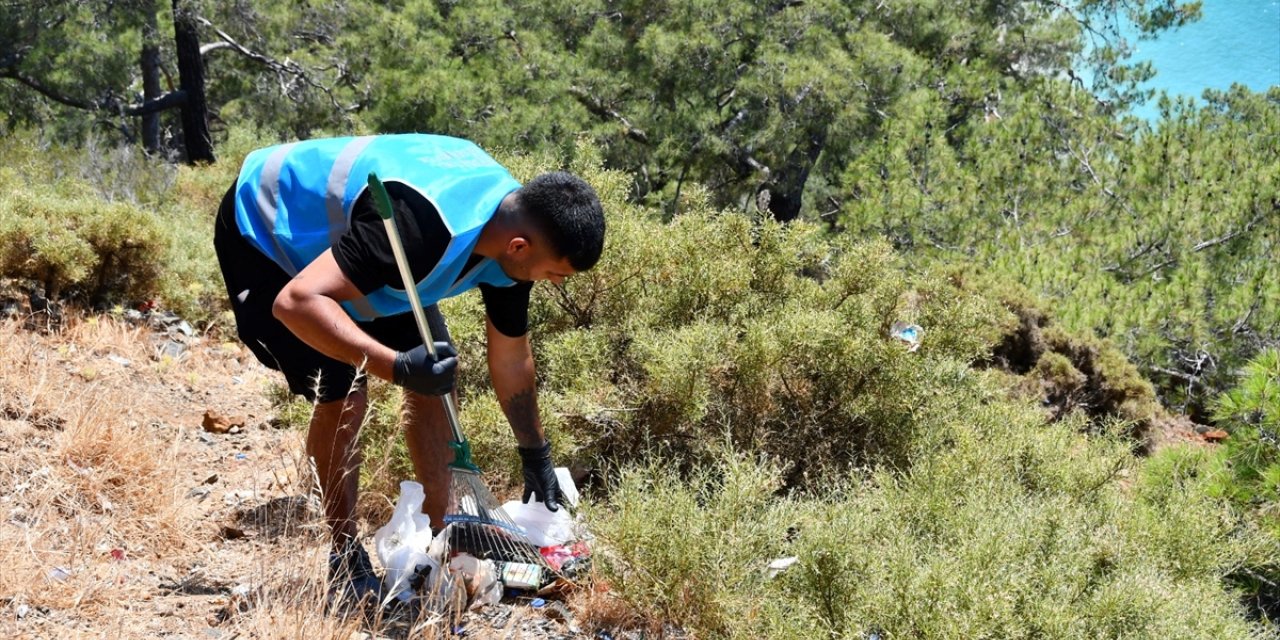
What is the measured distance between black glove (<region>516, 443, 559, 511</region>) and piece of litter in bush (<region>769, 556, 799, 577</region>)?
686 mm

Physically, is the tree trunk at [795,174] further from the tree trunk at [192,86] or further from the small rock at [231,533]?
the small rock at [231,533]

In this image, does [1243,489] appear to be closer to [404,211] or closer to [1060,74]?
[404,211]

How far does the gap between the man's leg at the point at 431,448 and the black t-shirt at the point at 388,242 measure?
60 cm

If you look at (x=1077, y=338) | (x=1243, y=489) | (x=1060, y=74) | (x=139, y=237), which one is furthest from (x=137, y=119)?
(x=1243, y=489)

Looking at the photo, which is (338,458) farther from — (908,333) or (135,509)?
(908,333)

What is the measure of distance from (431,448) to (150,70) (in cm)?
1158

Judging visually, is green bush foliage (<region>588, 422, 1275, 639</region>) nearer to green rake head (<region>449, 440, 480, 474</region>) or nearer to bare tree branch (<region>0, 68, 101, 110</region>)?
green rake head (<region>449, 440, 480, 474</region>)

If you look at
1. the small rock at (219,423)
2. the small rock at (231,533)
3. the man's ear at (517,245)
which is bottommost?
the small rock at (219,423)

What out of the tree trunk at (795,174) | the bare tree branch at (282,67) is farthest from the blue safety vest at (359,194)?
the bare tree branch at (282,67)

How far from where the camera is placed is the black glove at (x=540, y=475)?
3120 millimetres

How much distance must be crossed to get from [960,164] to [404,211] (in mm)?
6412

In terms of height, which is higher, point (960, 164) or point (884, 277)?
point (884, 277)

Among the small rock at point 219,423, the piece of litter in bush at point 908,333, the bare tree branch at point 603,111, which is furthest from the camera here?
the bare tree branch at point 603,111

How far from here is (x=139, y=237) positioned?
530cm
